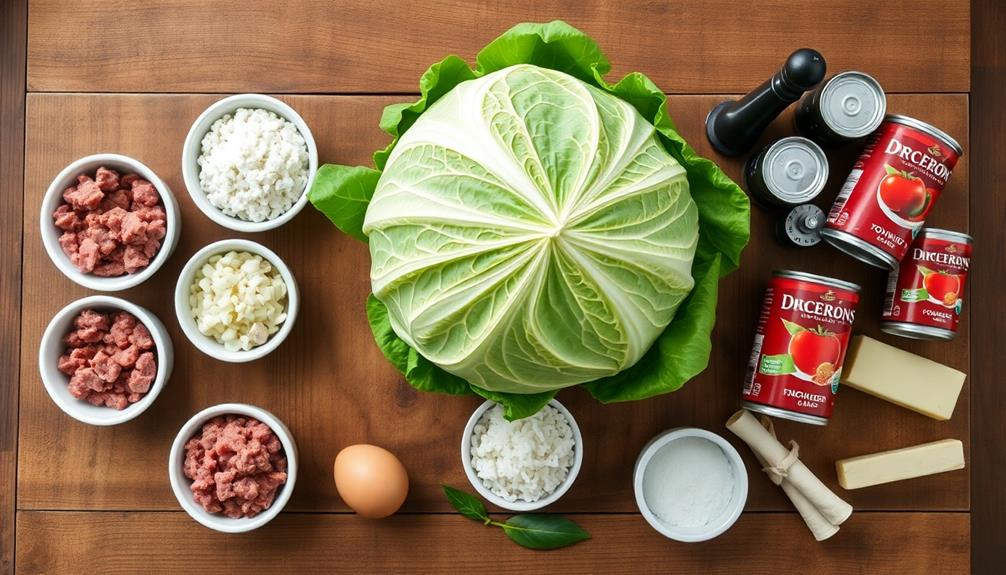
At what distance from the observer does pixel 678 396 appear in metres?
1.50

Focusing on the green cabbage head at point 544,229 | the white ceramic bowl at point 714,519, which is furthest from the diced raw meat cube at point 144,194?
the white ceramic bowl at point 714,519

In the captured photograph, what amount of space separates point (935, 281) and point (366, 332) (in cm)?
108

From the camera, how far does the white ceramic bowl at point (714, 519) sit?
1401 mm

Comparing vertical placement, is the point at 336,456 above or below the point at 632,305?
below

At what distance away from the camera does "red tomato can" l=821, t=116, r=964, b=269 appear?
1351mm

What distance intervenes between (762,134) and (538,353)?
726mm

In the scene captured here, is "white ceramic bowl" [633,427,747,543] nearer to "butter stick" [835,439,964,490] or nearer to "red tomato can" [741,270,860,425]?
"red tomato can" [741,270,860,425]

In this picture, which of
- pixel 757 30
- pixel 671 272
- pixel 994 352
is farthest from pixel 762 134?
pixel 994 352

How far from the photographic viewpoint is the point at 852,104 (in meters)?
1.39

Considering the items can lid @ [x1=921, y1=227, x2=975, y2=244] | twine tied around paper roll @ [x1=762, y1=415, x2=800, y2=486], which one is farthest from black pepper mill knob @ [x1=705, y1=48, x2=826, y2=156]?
twine tied around paper roll @ [x1=762, y1=415, x2=800, y2=486]

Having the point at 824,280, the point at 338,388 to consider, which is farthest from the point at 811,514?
the point at 338,388

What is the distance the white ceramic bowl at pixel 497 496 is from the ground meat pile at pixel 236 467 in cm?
35

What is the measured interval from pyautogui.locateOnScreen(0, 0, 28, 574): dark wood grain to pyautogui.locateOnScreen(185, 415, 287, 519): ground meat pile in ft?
1.42

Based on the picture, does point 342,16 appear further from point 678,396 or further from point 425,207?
point 678,396
